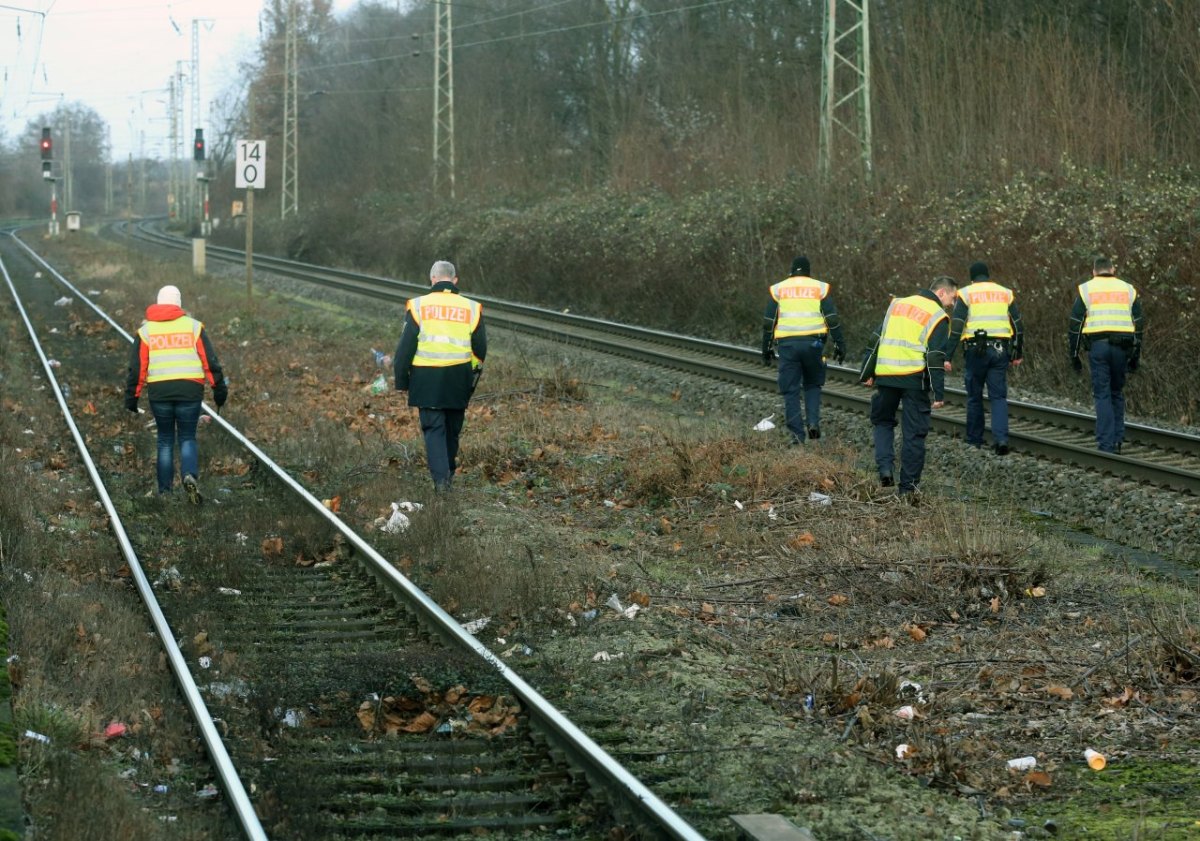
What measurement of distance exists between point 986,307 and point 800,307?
1809 millimetres

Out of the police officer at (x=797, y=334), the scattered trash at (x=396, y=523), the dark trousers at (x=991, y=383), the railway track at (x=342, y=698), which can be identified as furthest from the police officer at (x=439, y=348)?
the dark trousers at (x=991, y=383)

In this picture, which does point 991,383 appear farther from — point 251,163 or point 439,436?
point 251,163

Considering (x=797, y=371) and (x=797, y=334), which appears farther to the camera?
(x=797, y=371)

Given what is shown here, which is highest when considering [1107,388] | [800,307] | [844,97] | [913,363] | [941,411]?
[844,97]

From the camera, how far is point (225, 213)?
249 feet

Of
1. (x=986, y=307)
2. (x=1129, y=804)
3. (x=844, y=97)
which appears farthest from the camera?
(x=844, y=97)

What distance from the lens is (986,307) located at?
14.3 meters

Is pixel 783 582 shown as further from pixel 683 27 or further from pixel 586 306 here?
pixel 683 27

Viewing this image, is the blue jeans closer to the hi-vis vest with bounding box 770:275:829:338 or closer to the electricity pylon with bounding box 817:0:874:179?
the hi-vis vest with bounding box 770:275:829:338

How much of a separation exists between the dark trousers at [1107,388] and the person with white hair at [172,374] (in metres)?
8.13

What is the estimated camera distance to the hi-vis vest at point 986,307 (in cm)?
1424

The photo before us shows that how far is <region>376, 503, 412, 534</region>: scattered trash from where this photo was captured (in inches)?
416

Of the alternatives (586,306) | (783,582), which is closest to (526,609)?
(783,582)

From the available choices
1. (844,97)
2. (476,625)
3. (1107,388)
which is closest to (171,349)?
(476,625)
